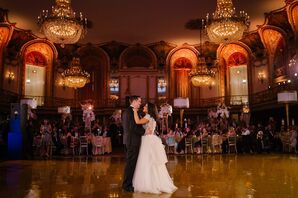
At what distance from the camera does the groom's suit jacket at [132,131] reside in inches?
183

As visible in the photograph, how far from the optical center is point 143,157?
4.61 meters

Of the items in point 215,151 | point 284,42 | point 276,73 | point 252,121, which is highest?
point 284,42

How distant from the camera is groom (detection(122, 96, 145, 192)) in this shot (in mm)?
4598

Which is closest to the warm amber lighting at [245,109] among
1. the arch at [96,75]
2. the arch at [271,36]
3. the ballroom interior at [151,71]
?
the ballroom interior at [151,71]

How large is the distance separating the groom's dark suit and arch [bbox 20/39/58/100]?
16.0 m

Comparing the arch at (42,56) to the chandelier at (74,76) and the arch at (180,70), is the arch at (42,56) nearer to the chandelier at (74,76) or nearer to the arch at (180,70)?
the chandelier at (74,76)

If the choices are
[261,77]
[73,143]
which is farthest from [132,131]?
[261,77]

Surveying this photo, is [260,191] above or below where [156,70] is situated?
below

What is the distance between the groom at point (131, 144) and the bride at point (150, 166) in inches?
2.4

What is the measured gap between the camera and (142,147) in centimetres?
467

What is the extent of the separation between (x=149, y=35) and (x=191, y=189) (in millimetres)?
14886

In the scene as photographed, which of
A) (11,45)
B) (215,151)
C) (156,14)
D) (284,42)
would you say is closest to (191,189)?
(215,151)

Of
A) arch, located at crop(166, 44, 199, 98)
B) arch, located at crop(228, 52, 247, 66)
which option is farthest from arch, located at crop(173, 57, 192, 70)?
arch, located at crop(228, 52, 247, 66)

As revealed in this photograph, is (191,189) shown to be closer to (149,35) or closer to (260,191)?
(260,191)
